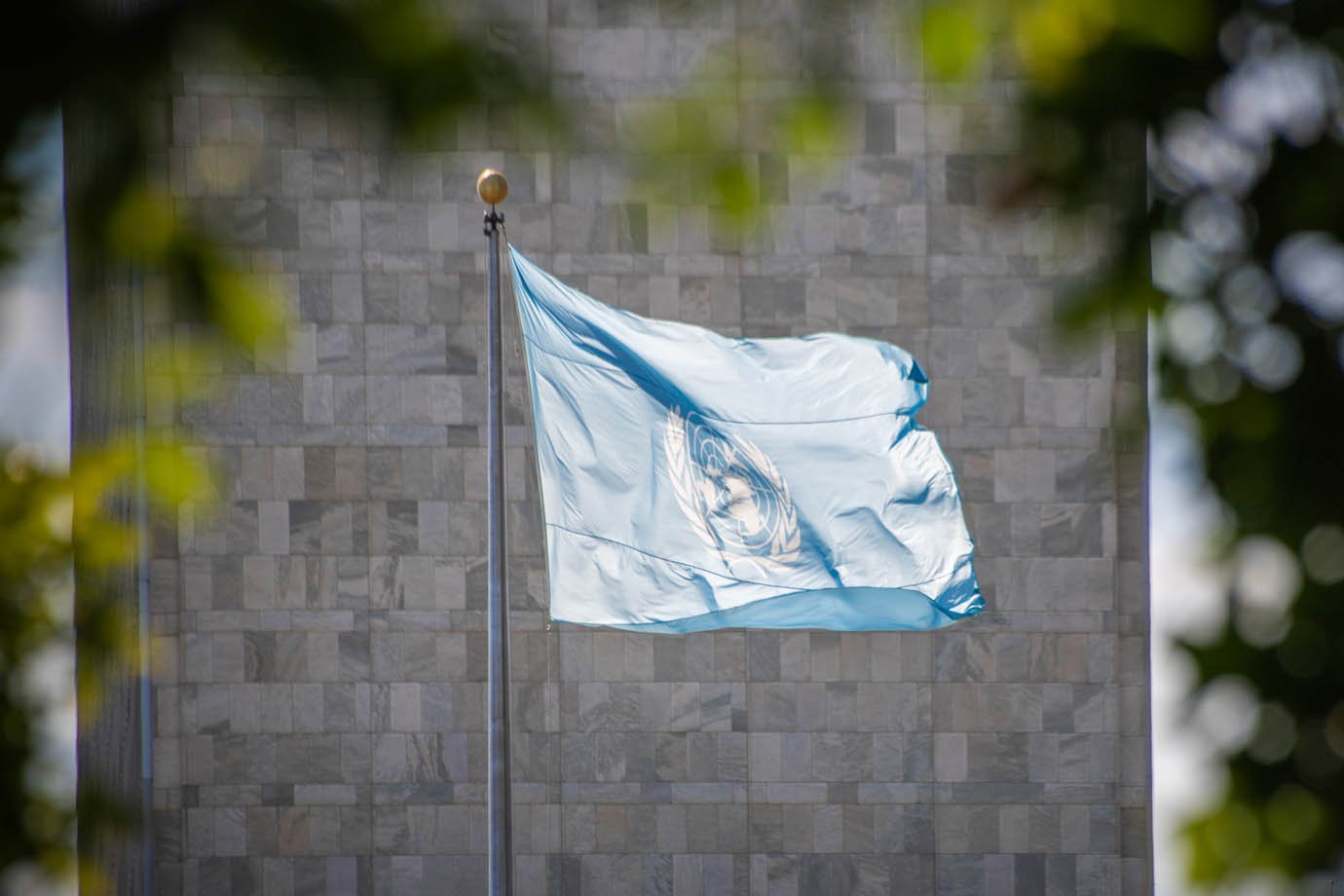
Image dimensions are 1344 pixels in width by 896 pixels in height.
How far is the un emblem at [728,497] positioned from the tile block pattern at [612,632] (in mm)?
6112

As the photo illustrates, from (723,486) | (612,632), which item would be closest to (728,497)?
(723,486)

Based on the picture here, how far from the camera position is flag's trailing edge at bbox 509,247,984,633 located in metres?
10.6

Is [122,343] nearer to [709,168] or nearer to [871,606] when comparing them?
[871,606]

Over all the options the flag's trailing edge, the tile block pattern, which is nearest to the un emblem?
the flag's trailing edge

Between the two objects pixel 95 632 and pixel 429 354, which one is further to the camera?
pixel 429 354

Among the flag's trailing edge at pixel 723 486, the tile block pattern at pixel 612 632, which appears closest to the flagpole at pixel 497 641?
the flag's trailing edge at pixel 723 486

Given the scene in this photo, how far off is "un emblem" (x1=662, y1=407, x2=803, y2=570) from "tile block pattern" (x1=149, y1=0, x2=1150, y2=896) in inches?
241

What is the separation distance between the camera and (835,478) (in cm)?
1114

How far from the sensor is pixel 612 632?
17.0m

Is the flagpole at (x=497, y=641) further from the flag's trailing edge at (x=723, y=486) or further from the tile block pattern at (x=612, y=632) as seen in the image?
the tile block pattern at (x=612, y=632)

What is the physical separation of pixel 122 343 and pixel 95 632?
1615 centimetres

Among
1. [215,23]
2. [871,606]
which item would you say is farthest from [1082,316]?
[871,606]

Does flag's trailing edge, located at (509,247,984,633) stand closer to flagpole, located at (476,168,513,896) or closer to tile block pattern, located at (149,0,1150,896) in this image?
flagpole, located at (476,168,513,896)

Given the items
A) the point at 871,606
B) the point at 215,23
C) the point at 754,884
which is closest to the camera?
the point at 215,23
